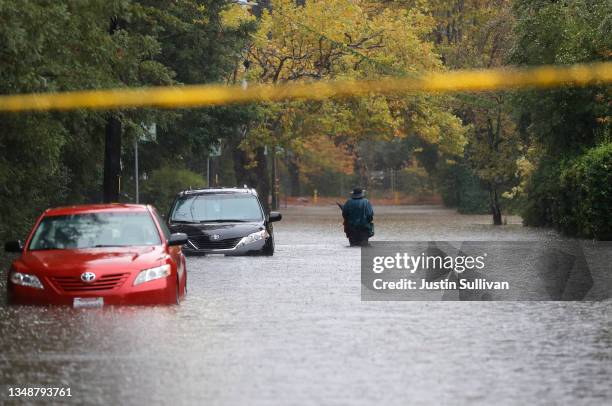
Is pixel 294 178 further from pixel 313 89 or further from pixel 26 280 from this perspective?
pixel 26 280

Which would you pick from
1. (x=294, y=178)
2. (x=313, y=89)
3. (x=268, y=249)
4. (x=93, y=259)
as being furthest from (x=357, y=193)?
(x=294, y=178)

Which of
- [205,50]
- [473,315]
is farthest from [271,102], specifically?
[473,315]

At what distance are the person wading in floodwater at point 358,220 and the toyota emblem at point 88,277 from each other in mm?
17700

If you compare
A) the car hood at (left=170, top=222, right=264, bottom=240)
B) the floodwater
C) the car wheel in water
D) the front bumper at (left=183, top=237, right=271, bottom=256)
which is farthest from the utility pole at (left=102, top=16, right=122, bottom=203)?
the floodwater

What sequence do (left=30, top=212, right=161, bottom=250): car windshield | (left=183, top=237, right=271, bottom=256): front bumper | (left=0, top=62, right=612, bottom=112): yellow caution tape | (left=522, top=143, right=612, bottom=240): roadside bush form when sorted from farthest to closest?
(left=522, top=143, right=612, bottom=240): roadside bush → (left=183, top=237, right=271, bottom=256): front bumper → (left=0, top=62, right=612, bottom=112): yellow caution tape → (left=30, top=212, right=161, bottom=250): car windshield

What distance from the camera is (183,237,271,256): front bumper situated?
2994 cm

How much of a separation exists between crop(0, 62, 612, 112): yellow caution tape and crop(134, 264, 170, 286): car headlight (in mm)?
6348

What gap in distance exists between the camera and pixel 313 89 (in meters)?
57.6

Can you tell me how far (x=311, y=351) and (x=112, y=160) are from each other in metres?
20.9

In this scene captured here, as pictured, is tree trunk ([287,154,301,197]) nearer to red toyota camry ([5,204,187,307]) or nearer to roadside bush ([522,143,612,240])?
roadside bush ([522,143,612,240])

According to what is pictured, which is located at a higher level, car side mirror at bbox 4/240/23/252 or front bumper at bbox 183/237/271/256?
car side mirror at bbox 4/240/23/252

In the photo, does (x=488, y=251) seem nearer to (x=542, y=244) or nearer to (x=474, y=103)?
(x=542, y=244)

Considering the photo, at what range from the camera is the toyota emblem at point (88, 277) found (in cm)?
1702

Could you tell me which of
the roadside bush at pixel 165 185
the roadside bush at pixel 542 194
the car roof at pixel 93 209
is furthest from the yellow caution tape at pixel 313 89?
the car roof at pixel 93 209
